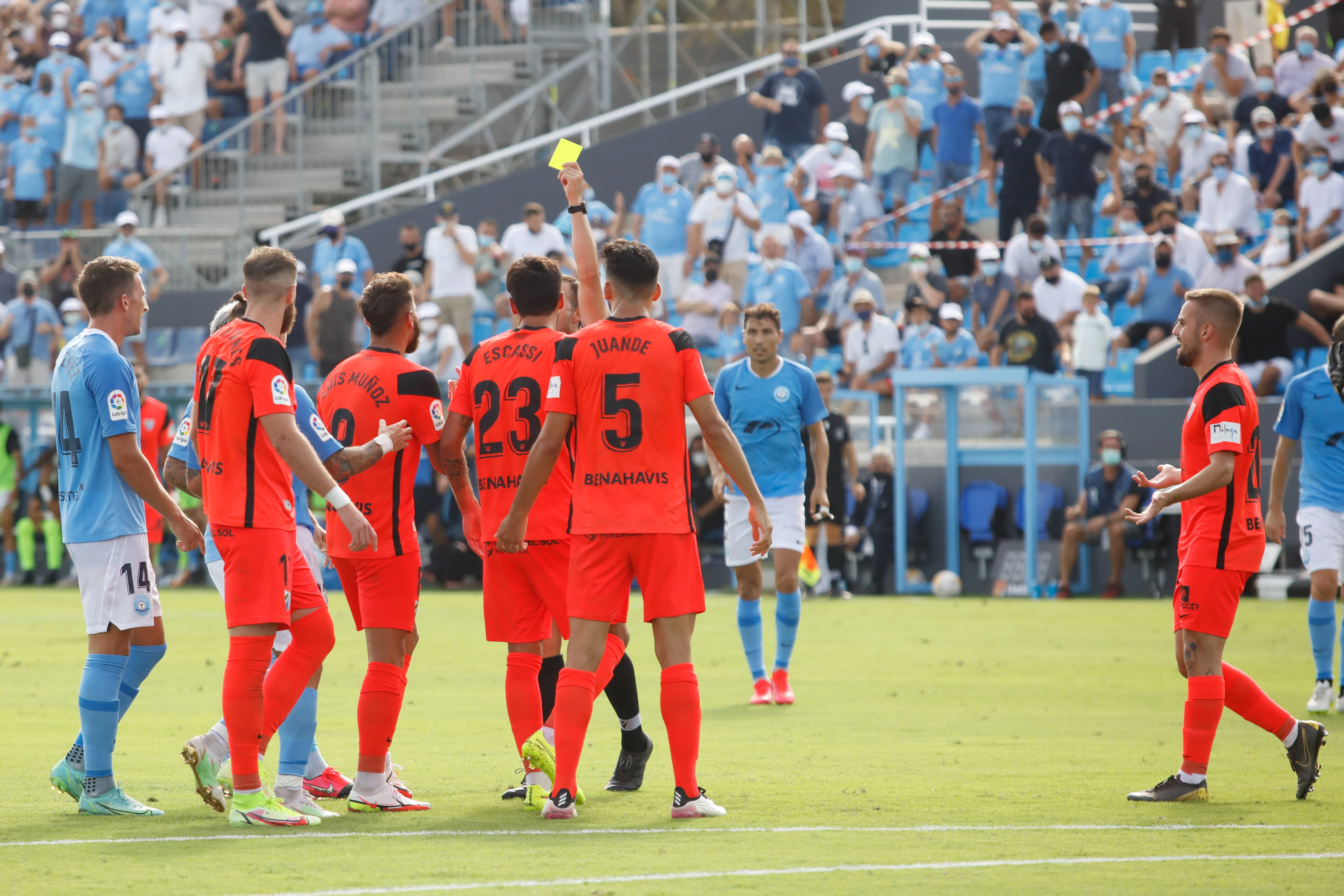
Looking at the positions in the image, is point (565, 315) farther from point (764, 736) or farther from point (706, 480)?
point (706, 480)

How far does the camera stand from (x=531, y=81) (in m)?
30.0

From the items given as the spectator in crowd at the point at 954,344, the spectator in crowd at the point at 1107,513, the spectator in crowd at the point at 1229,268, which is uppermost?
the spectator in crowd at the point at 1229,268

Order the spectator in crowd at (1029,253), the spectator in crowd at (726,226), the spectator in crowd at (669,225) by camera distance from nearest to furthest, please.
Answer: the spectator in crowd at (1029,253), the spectator in crowd at (726,226), the spectator in crowd at (669,225)

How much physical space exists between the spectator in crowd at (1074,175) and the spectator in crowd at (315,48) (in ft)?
44.0

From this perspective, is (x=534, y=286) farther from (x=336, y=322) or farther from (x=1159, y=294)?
(x=336, y=322)

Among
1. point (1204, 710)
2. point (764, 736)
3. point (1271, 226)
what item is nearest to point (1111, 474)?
point (1271, 226)

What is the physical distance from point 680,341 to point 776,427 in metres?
4.74

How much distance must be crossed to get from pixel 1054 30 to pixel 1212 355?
18710 millimetres

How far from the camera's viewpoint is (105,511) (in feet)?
23.2

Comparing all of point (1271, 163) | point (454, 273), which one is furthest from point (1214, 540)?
point (454, 273)

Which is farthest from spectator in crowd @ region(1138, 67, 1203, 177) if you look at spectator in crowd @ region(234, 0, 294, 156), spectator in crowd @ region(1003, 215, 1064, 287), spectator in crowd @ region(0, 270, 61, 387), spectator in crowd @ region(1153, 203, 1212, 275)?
spectator in crowd @ region(0, 270, 61, 387)

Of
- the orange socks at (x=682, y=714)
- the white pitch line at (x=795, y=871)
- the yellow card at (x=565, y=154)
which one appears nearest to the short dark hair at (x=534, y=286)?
the yellow card at (x=565, y=154)

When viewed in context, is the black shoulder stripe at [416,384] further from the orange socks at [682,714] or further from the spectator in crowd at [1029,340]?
the spectator in crowd at [1029,340]

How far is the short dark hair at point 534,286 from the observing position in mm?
7402
